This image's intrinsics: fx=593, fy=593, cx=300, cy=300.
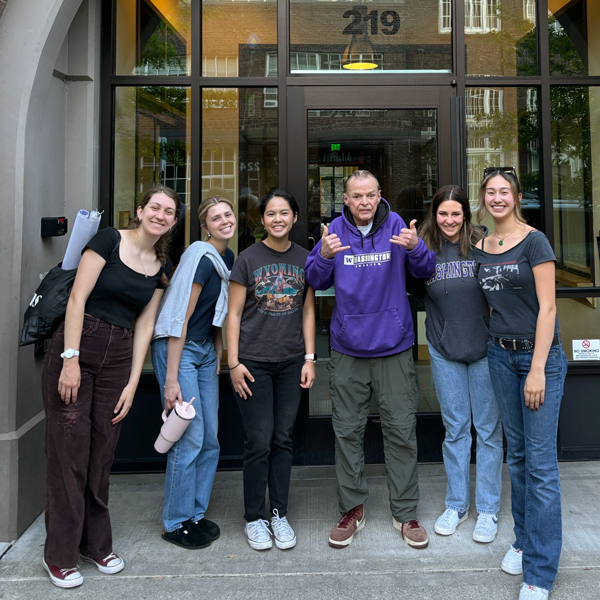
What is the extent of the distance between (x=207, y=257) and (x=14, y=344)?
51.6 inches

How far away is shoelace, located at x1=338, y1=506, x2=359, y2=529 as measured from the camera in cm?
360

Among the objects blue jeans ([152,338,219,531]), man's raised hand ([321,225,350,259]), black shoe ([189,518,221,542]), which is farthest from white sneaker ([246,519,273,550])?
man's raised hand ([321,225,350,259])

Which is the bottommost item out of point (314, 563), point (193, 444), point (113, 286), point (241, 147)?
point (314, 563)

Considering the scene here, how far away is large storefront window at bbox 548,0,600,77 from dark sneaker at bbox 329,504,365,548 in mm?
3725

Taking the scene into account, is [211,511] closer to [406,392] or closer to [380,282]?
[406,392]

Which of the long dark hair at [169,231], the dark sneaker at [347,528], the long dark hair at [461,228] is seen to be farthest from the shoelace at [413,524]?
the long dark hair at [169,231]

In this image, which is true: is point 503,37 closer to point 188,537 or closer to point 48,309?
point 48,309

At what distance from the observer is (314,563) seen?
335cm

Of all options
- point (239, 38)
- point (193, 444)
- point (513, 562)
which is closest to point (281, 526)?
point (193, 444)

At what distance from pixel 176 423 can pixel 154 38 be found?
3.12 meters

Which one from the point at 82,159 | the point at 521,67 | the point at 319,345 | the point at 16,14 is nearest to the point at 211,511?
the point at 319,345

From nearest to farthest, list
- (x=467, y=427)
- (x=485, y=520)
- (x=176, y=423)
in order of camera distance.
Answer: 1. (x=176, y=423)
2. (x=485, y=520)
3. (x=467, y=427)

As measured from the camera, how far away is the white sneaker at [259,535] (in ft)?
11.5

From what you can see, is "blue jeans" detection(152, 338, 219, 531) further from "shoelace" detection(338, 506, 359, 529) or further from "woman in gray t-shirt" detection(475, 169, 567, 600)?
"woman in gray t-shirt" detection(475, 169, 567, 600)
